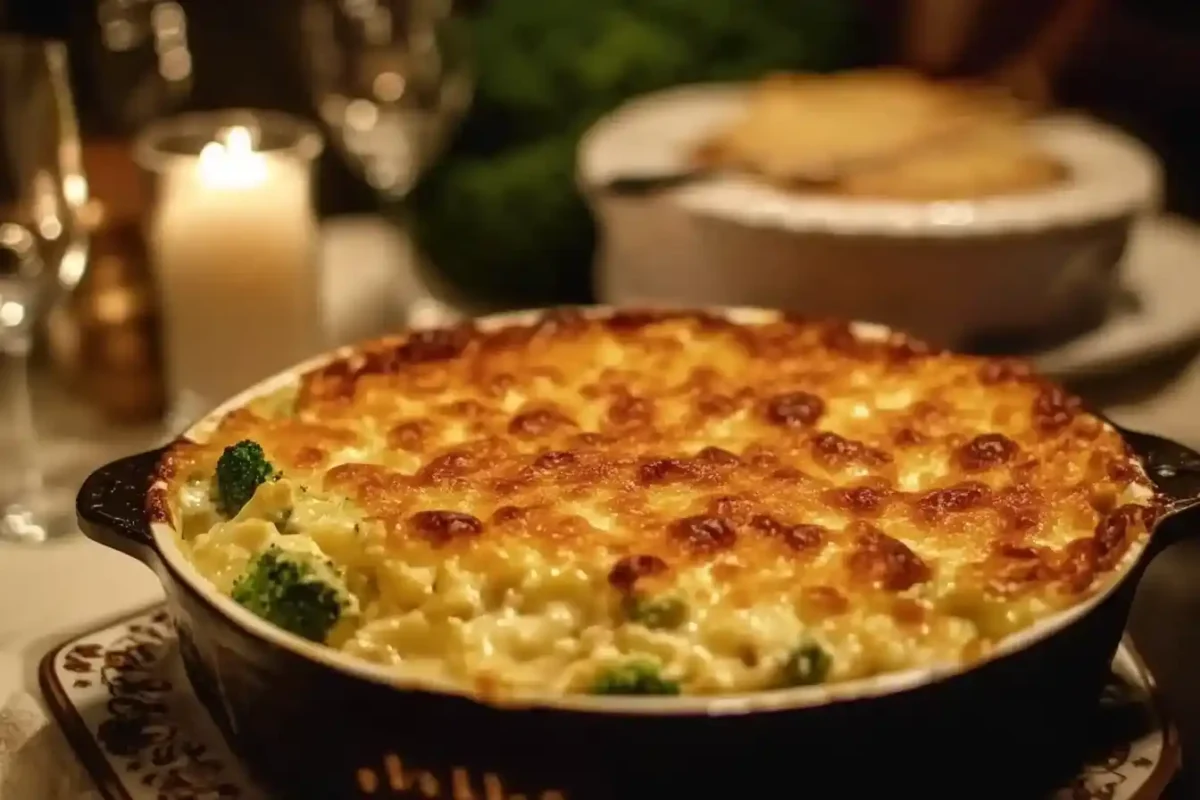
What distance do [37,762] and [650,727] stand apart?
43 cm

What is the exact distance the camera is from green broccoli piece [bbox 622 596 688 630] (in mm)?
751

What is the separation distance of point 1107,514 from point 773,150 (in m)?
0.74

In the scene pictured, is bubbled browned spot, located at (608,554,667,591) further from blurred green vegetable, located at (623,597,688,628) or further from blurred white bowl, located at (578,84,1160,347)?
blurred white bowl, located at (578,84,1160,347)

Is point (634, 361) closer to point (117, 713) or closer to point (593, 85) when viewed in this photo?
point (117, 713)

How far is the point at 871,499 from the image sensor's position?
868mm

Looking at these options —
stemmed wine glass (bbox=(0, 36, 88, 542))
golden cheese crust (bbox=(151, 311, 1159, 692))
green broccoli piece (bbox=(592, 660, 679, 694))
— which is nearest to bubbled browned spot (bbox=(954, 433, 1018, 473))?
golden cheese crust (bbox=(151, 311, 1159, 692))

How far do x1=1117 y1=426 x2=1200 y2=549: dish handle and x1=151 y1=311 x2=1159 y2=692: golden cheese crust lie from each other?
0.04 ft

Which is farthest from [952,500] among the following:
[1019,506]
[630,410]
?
[630,410]

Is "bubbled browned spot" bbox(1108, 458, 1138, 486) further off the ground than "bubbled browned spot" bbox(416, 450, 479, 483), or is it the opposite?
Result: "bubbled browned spot" bbox(1108, 458, 1138, 486)

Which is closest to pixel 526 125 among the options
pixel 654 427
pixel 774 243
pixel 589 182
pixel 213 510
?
pixel 589 182

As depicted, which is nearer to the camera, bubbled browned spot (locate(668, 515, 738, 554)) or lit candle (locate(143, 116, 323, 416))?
bubbled browned spot (locate(668, 515, 738, 554))

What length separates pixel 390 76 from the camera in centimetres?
169

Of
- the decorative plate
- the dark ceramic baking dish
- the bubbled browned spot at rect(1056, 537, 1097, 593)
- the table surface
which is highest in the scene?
the bubbled browned spot at rect(1056, 537, 1097, 593)

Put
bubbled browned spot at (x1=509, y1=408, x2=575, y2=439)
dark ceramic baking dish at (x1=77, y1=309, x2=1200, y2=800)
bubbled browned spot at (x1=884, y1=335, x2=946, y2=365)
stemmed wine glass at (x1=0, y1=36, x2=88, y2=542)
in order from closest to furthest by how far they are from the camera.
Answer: dark ceramic baking dish at (x1=77, y1=309, x2=1200, y2=800), bubbled browned spot at (x1=509, y1=408, x2=575, y2=439), bubbled browned spot at (x1=884, y1=335, x2=946, y2=365), stemmed wine glass at (x1=0, y1=36, x2=88, y2=542)
